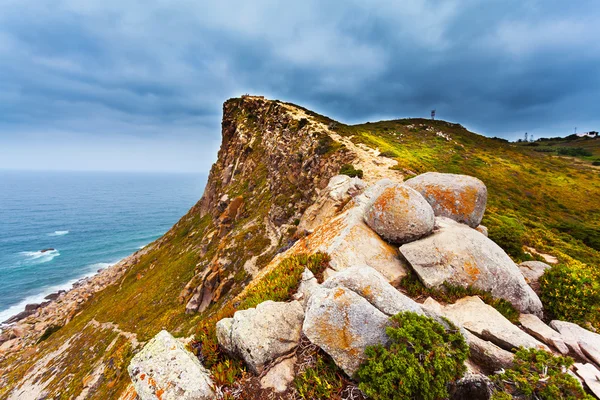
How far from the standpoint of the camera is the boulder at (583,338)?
→ 19.8ft

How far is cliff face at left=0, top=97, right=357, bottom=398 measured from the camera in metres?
36.5

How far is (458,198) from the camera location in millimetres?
12828

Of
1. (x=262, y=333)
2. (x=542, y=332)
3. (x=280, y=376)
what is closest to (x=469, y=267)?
(x=542, y=332)

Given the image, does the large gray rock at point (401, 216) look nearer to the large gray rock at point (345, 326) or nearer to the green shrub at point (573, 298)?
the green shrub at point (573, 298)

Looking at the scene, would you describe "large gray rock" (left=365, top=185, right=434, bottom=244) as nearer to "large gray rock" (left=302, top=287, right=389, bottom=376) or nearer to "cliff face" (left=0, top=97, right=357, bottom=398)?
"large gray rock" (left=302, top=287, right=389, bottom=376)

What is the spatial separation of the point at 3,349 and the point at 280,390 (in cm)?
8821

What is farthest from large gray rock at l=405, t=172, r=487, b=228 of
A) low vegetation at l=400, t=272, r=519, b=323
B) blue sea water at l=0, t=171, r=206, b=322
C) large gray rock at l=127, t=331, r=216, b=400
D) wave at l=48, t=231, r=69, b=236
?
wave at l=48, t=231, r=69, b=236

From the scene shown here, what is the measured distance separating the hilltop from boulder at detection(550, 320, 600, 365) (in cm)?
214

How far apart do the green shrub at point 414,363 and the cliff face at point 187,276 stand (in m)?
14.9

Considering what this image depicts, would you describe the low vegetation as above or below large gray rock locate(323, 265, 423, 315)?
below

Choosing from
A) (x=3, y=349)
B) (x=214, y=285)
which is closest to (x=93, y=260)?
(x=3, y=349)

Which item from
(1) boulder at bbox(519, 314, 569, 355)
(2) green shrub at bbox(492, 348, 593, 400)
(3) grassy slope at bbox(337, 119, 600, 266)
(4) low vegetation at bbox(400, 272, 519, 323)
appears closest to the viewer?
(2) green shrub at bbox(492, 348, 593, 400)

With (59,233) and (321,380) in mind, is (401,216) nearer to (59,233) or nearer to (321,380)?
(321,380)

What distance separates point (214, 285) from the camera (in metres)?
38.8
